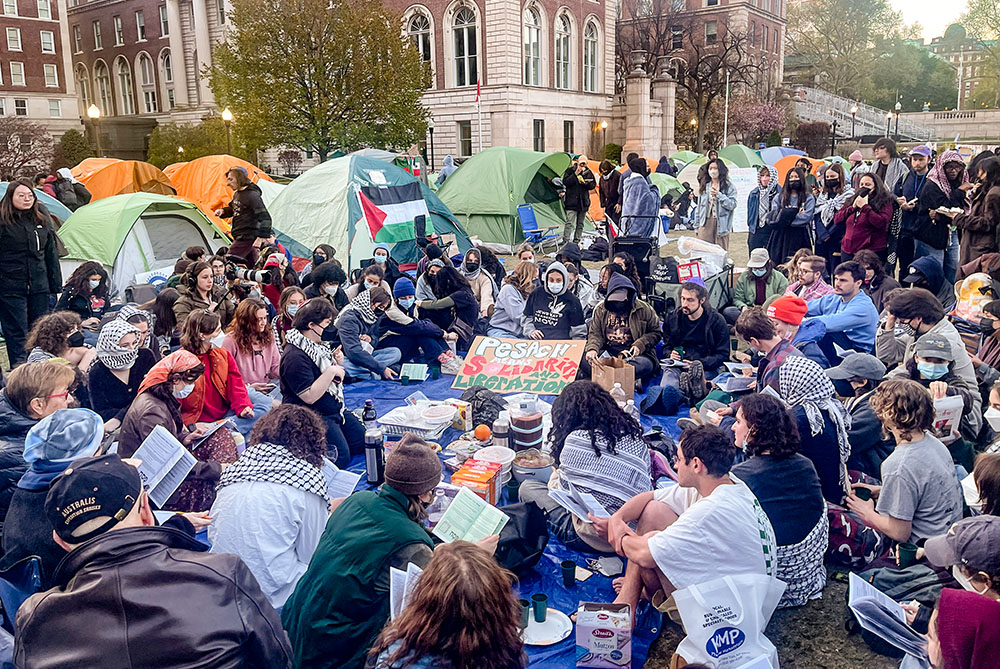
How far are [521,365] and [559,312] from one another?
1.16 meters

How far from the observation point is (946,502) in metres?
3.82

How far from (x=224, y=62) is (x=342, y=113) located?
4.10 metres

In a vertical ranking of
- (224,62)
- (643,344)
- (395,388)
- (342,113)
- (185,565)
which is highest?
(224,62)

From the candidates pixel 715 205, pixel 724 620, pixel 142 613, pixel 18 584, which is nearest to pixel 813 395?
pixel 724 620

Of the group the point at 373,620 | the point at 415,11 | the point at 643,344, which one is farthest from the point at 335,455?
the point at 415,11

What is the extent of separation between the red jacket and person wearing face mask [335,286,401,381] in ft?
19.6

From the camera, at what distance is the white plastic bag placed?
3098 millimetres

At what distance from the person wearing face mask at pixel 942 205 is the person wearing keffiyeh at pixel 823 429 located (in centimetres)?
562

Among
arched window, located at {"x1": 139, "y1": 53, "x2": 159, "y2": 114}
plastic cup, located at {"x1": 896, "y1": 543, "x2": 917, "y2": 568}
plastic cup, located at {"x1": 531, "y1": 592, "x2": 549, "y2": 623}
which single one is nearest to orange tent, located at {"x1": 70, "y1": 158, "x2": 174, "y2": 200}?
plastic cup, located at {"x1": 531, "y1": 592, "x2": 549, "y2": 623}

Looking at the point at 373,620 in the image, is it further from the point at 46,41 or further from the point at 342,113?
the point at 46,41

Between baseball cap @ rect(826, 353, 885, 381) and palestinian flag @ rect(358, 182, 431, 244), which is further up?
palestinian flag @ rect(358, 182, 431, 244)

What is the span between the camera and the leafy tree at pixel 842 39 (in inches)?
2399

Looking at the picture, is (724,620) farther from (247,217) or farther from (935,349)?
(247,217)

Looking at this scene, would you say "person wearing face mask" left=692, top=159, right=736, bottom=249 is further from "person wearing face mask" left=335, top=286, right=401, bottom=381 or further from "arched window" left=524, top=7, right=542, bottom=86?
"arched window" left=524, top=7, right=542, bottom=86
